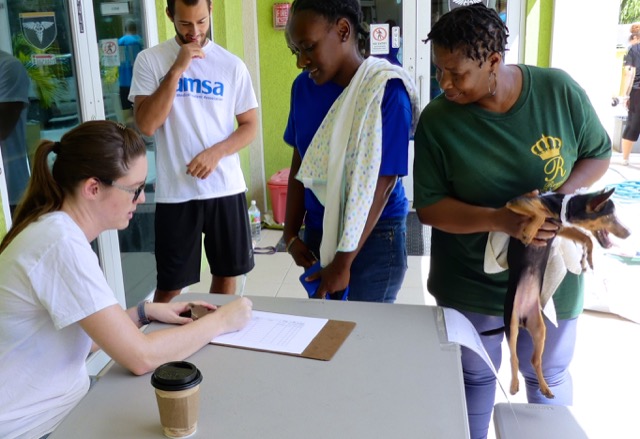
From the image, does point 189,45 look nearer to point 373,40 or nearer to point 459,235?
point 459,235

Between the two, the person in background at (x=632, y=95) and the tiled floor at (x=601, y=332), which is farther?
the person in background at (x=632, y=95)

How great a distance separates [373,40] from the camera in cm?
499

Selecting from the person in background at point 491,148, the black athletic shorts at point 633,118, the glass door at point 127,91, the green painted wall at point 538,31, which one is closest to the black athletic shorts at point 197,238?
the glass door at point 127,91

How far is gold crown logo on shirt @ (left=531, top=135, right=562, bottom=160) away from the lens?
4.52 feet

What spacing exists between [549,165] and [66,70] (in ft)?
6.51

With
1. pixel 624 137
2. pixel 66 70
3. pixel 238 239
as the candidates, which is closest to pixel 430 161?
pixel 238 239

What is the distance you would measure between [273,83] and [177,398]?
4.36 m

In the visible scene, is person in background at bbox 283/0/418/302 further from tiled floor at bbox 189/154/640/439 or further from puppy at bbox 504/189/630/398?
tiled floor at bbox 189/154/640/439

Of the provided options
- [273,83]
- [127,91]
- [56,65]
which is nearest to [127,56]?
[127,91]

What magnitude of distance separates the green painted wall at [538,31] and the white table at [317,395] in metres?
4.02

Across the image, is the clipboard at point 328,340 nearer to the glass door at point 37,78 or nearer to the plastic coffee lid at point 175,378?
the plastic coffee lid at point 175,378

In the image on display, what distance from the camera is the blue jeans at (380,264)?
1.66 m

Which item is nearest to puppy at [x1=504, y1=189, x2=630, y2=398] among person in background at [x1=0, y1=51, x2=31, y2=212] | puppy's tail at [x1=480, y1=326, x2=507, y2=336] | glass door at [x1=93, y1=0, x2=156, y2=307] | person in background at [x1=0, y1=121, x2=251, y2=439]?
puppy's tail at [x1=480, y1=326, x2=507, y2=336]

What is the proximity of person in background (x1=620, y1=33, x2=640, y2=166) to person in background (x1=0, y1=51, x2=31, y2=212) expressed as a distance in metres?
Result: 6.35
